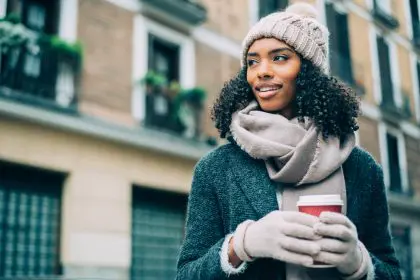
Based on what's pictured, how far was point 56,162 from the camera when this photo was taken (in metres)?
7.61

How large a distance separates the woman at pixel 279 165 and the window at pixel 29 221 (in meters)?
6.12

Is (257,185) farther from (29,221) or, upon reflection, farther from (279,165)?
(29,221)

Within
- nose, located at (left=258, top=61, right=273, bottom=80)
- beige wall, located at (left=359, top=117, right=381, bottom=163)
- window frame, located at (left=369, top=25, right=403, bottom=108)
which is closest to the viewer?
nose, located at (left=258, top=61, right=273, bottom=80)

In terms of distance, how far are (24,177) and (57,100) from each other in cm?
112

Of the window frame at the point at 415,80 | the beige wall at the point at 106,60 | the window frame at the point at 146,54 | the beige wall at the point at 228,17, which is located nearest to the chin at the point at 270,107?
the beige wall at the point at 106,60

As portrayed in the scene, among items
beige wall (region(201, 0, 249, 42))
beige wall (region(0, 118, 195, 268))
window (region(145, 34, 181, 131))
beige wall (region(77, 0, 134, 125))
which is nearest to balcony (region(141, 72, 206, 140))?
window (region(145, 34, 181, 131))

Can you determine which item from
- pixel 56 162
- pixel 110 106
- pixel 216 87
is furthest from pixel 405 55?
pixel 56 162

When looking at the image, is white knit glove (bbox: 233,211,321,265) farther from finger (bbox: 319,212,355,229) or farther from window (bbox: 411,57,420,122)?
window (bbox: 411,57,420,122)

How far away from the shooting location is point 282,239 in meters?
1.23

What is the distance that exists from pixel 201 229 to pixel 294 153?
0.32m

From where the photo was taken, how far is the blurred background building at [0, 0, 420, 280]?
7.33 meters

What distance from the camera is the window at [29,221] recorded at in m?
7.20

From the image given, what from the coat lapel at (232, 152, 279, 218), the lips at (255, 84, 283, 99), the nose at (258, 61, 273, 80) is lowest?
the coat lapel at (232, 152, 279, 218)

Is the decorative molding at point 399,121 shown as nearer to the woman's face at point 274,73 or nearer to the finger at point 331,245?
the woman's face at point 274,73
